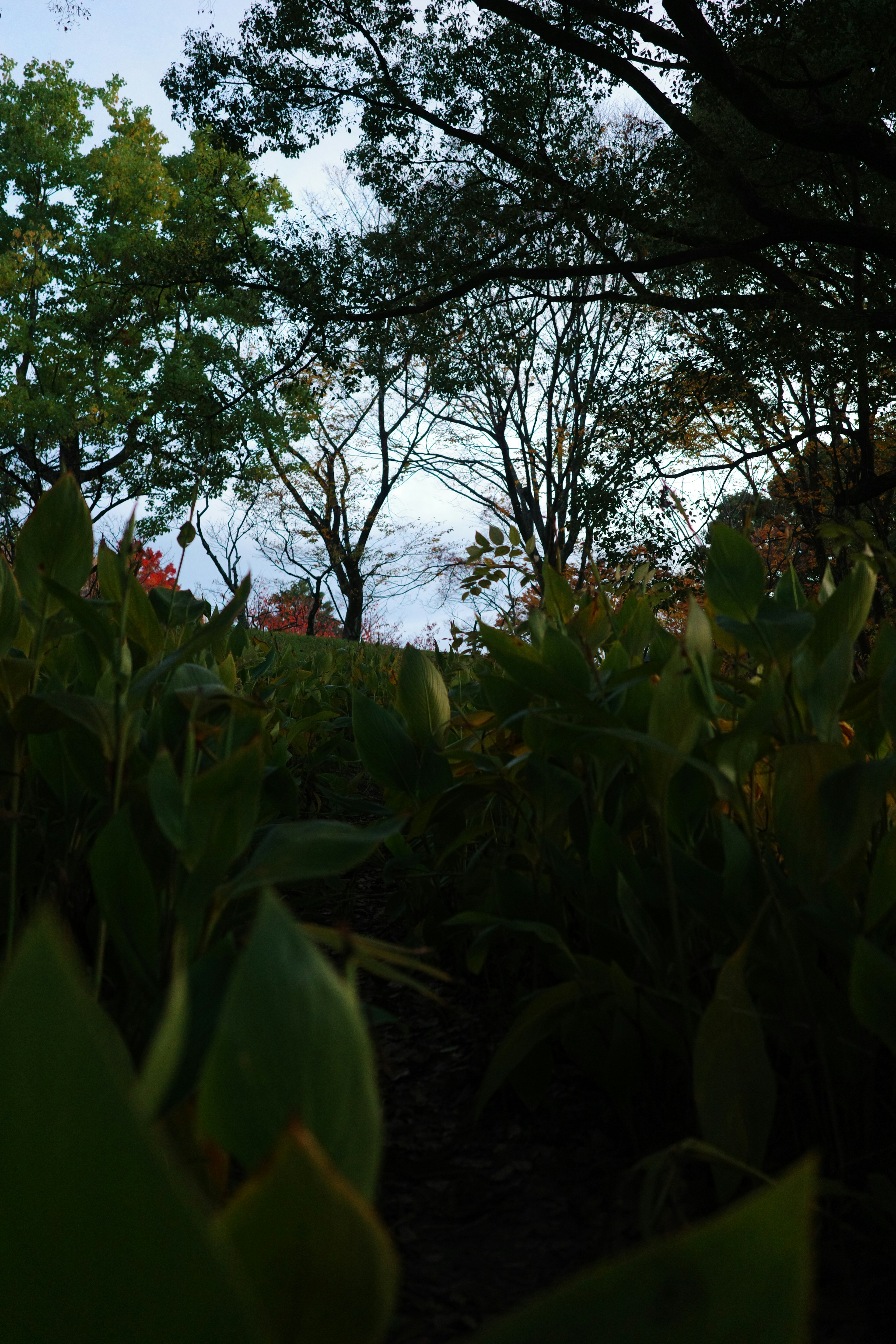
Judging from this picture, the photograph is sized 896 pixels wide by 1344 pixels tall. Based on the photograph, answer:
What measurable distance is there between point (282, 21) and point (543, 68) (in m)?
2.70

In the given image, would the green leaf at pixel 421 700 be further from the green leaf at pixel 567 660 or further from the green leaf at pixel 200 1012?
the green leaf at pixel 200 1012

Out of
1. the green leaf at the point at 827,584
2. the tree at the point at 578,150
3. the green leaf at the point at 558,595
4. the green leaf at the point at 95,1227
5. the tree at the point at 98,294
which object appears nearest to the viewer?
the green leaf at the point at 95,1227

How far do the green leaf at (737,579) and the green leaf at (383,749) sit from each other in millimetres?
426

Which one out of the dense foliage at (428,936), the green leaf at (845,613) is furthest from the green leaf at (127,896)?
the green leaf at (845,613)

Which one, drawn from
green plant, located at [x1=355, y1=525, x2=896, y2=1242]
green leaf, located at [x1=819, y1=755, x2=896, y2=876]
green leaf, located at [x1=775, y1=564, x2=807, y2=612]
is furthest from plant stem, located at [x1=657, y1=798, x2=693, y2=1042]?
green leaf, located at [x1=775, y1=564, x2=807, y2=612]

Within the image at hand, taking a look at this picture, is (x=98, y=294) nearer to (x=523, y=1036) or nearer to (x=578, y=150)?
(x=578, y=150)

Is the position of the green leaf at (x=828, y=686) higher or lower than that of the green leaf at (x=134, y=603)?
lower

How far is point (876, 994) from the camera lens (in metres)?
0.51

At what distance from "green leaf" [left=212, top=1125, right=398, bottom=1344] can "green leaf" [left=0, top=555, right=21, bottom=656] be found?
0.74 metres

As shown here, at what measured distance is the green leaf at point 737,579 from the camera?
82cm

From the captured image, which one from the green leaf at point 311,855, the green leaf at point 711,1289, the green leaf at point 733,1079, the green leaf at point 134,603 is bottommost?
the green leaf at point 733,1079

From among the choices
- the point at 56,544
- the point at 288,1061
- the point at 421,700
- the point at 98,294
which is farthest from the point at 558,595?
the point at 98,294

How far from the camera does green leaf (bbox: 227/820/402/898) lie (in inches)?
18.0

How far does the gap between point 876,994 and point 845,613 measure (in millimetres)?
354
